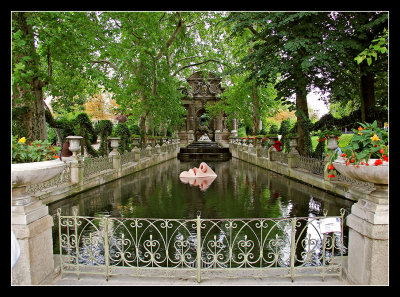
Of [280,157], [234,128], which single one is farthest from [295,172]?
[234,128]

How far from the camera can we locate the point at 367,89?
1334 centimetres

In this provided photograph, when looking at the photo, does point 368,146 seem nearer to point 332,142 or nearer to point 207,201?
point 207,201

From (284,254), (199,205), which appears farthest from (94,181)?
(284,254)

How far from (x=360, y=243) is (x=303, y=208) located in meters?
4.91

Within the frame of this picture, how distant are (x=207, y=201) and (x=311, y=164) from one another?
18.5ft

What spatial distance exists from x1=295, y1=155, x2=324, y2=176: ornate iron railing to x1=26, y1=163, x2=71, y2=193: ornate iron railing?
382 inches

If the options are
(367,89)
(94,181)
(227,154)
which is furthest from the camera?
(227,154)

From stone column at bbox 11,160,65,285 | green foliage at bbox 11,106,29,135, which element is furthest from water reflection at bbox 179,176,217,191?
stone column at bbox 11,160,65,285

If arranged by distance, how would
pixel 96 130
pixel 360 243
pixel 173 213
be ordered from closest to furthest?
1. pixel 360 243
2. pixel 173 213
3. pixel 96 130

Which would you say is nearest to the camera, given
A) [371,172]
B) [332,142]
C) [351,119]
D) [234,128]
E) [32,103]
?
[371,172]

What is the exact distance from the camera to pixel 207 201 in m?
9.52

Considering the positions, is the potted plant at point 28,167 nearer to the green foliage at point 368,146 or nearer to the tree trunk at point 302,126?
the green foliage at point 368,146

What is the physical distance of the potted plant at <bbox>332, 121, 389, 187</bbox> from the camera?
3385mm
